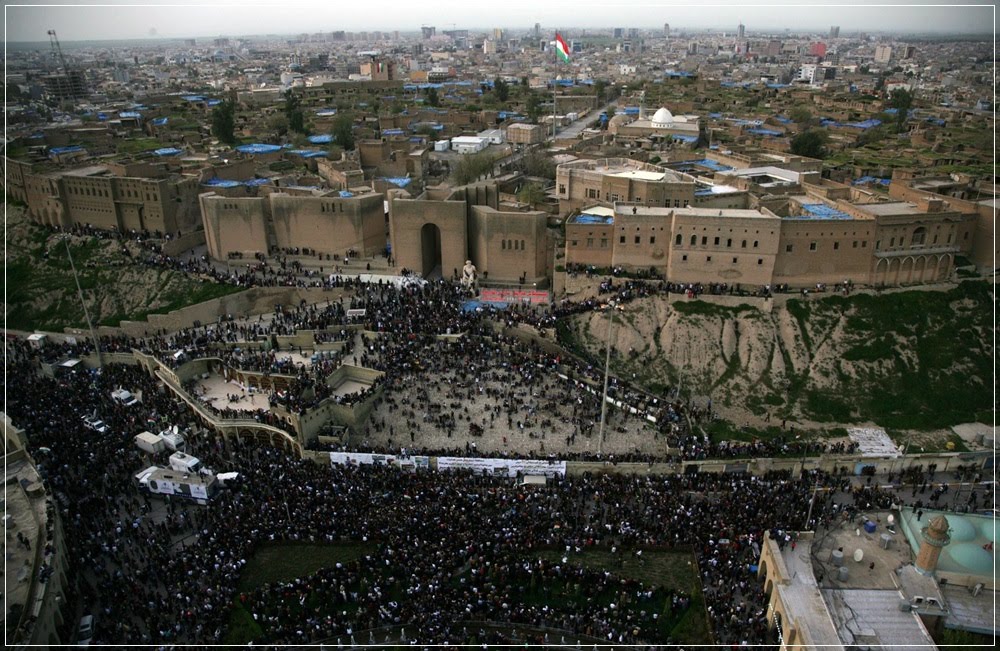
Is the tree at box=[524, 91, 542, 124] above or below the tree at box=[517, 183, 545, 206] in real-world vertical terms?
above

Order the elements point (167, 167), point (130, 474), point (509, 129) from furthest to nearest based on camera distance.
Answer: point (509, 129) → point (167, 167) → point (130, 474)

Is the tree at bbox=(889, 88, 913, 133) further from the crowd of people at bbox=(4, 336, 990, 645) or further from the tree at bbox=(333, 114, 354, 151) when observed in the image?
the crowd of people at bbox=(4, 336, 990, 645)

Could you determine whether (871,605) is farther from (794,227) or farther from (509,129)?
(509,129)

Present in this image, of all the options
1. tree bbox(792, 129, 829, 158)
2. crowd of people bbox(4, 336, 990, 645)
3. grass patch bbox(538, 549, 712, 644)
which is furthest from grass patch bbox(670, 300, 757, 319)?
tree bbox(792, 129, 829, 158)

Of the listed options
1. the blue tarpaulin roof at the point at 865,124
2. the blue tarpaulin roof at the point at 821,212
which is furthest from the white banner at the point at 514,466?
the blue tarpaulin roof at the point at 865,124

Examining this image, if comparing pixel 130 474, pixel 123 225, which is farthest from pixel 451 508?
pixel 123 225

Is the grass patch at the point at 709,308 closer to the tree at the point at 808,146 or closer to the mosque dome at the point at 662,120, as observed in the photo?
the tree at the point at 808,146
